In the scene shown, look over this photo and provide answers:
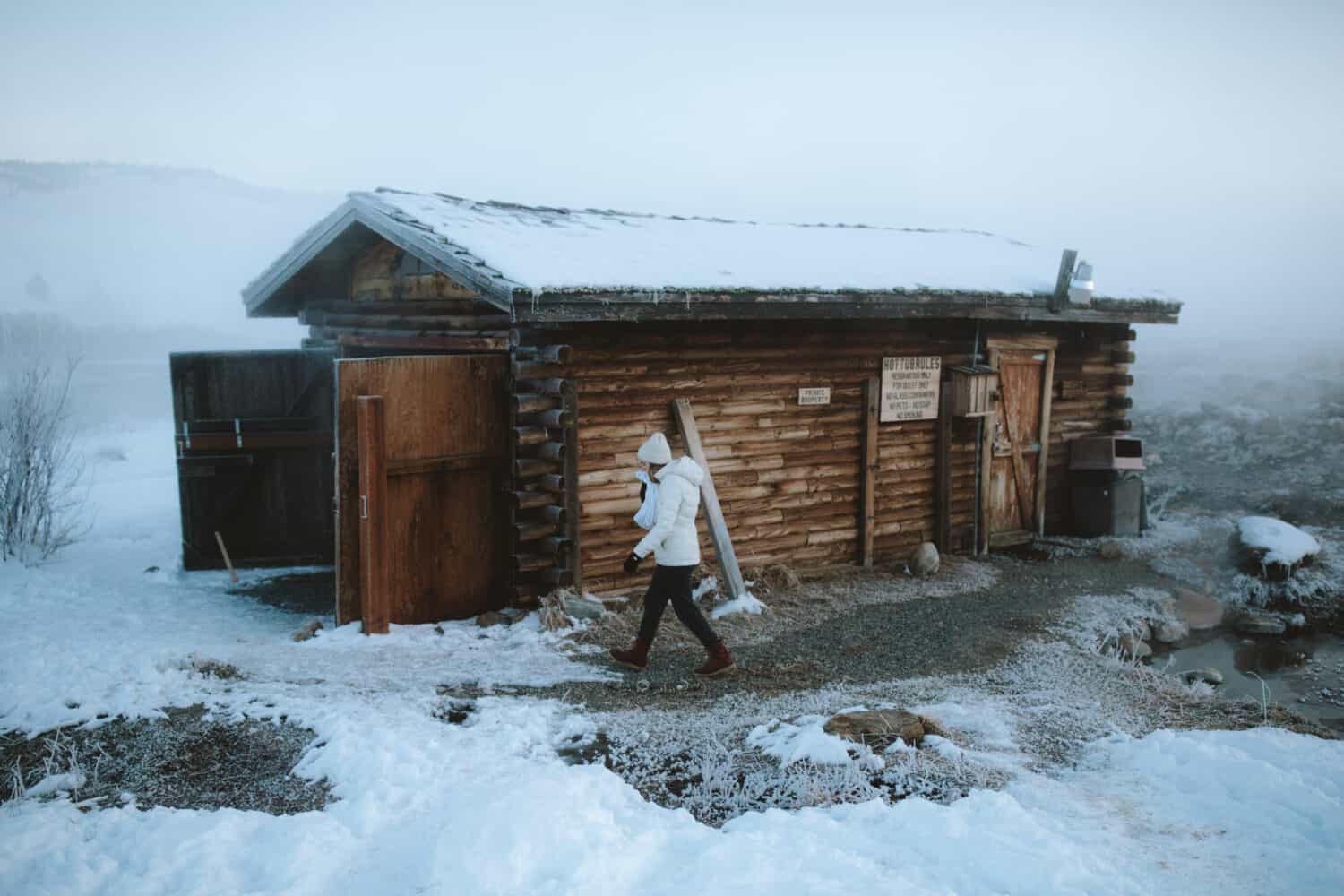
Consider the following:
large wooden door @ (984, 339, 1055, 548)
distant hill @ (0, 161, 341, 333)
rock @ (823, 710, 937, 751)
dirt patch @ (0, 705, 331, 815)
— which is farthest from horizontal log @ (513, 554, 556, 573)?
distant hill @ (0, 161, 341, 333)

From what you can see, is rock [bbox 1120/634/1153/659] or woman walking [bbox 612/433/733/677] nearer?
woman walking [bbox 612/433/733/677]

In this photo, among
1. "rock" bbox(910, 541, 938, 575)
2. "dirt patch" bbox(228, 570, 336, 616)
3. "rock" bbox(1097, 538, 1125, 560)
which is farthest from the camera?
"rock" bbox(1097, 538, 1125, 560)

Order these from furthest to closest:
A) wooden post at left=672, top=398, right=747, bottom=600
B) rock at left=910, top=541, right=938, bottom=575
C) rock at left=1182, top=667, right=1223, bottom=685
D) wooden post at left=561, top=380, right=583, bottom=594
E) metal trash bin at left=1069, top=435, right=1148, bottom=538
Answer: metal trash bin at left=1069, top=435, right=1148, bottom=538 < rock at left=910, top=541, right=938, bottom=575 < wooden post at left=672, top=398, right=747, bottom=600 < wooden post at left=561, top=380, right=583, bottom=594 < rock at left=1182, top=667, right=1223, bottom=685

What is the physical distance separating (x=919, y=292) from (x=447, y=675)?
635 cm

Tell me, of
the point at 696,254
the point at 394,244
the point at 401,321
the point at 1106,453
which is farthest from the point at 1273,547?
the point at 394,244

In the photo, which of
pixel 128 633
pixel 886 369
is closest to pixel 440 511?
pixel 128 633

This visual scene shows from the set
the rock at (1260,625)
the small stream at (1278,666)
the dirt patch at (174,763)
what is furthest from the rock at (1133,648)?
the dirt patch at (174,763)

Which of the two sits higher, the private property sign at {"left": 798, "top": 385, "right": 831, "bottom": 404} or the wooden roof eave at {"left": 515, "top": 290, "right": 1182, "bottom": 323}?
the wooden roof eave at {"left": 515, "top": 290, "right": 1182, "bottom": 323}

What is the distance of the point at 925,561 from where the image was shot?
10.7m

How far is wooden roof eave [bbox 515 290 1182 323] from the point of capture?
25.1ft

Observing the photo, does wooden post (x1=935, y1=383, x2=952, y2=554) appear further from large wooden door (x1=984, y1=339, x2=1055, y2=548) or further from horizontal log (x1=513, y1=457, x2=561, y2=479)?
horizontal log (x1=513, y1=457, x2=561, y2=479)

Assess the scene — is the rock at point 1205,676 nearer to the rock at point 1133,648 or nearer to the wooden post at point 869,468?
the rock at point 1133,648

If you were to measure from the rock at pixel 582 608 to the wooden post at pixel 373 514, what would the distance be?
156cm

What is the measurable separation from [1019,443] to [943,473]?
1498 millimetres
